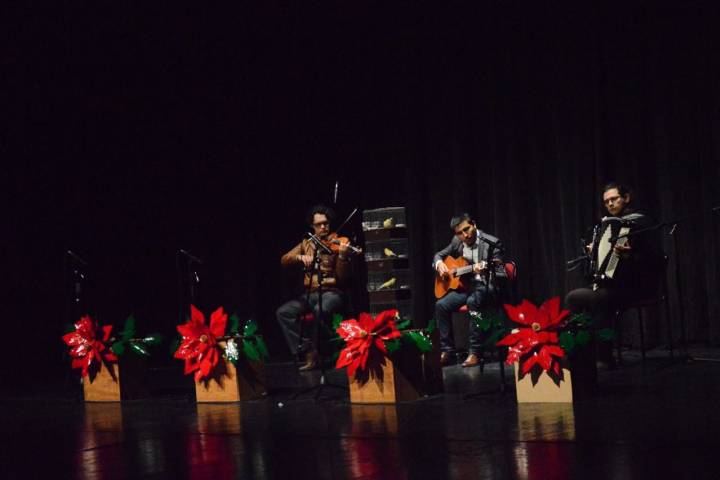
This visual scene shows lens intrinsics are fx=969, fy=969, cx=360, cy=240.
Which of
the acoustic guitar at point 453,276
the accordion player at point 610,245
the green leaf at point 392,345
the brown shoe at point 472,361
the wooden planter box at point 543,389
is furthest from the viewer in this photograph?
the acoustic guitar at point 453,276

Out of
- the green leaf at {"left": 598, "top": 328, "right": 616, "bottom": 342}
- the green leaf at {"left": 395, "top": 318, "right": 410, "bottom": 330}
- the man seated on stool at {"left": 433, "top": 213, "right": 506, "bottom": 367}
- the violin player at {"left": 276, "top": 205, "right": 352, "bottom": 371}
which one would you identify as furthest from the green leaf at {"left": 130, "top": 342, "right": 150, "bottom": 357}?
the green leaf at {"left": 598, "top": 328, "right": 616, "bottom": 342}

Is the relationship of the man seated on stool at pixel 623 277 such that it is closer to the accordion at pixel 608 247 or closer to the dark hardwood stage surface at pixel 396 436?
the accordion at pixel 608 247

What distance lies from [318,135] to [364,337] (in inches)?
149

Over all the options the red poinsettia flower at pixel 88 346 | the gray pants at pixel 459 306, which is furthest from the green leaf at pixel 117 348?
the gray pants at pixel 459 306

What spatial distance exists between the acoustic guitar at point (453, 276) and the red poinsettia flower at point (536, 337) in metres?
2.07

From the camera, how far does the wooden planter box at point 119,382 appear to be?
5.67 metres

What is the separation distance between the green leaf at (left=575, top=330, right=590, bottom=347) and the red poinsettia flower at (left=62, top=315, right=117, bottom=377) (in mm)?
2716

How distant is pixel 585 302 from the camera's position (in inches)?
222

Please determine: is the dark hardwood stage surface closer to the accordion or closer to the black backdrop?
the accordion

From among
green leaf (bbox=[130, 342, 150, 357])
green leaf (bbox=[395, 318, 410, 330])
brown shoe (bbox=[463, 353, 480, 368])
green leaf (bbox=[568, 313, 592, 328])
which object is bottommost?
brown shoe (bbox=[463, 353, 480, 368])

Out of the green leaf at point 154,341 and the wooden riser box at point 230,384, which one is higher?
the green leaf at point 154,341

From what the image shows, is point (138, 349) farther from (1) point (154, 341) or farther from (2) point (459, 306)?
(2) point (459, 306)

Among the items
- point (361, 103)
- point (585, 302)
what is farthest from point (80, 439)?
point (361, 103)

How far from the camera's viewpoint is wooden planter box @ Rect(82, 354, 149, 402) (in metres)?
5.67
